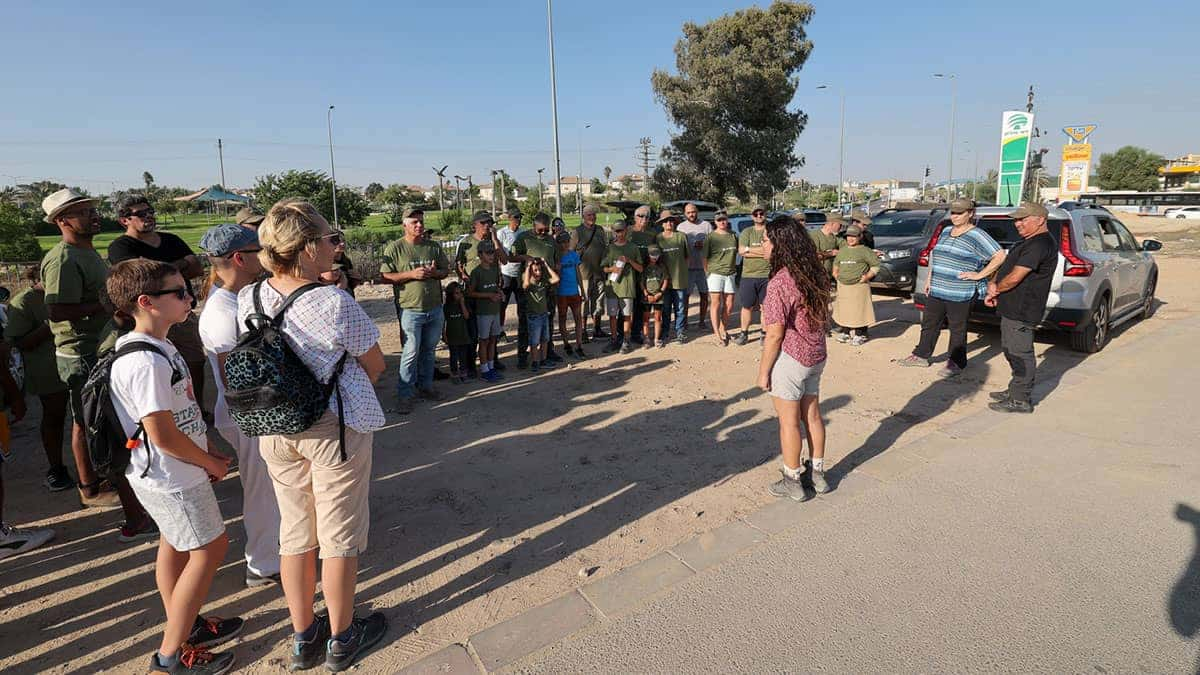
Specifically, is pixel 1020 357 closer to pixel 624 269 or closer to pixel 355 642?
pixel 624 269

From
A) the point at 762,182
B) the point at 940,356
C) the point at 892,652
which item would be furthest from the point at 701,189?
the point at 892,652

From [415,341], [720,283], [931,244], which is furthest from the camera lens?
[720,283]

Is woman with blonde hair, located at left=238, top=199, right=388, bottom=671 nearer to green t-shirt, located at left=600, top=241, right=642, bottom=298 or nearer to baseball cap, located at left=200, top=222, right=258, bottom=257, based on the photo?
baseball cap, located at left=200, top=222, right=258, bottom=257

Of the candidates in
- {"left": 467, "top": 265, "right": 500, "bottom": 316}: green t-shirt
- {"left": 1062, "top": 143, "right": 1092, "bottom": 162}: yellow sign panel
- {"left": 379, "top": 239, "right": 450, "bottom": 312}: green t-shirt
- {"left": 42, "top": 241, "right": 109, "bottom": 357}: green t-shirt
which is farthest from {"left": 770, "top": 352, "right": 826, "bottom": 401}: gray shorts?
{"left": 1062, "top": 143, "right": 1092, "bottom": 162}: yellow sign panel

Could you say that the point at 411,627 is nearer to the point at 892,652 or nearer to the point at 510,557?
the point at 510,557

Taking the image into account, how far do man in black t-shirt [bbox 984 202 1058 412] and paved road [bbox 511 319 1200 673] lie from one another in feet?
2.83

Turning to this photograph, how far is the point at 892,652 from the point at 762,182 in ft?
110

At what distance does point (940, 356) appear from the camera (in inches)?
300

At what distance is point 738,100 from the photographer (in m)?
32.6

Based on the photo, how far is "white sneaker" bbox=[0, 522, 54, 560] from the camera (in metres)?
3.51

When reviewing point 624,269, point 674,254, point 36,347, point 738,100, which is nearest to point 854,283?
point 674,254

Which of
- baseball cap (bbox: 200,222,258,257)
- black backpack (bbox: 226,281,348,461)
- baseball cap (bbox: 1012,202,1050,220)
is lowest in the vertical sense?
black backpack (bbox: 226,281,348,461)

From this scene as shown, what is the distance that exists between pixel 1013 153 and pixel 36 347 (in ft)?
89.9

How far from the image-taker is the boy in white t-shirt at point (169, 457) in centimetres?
229
